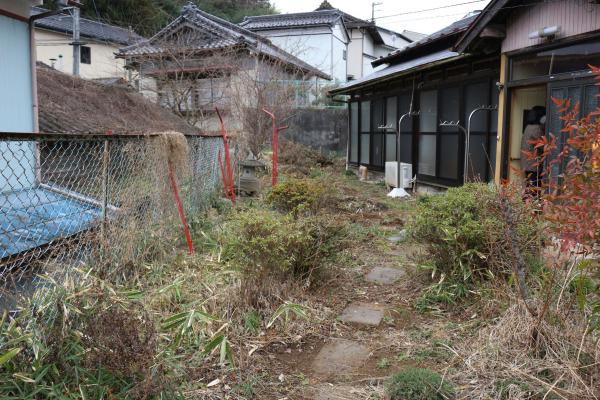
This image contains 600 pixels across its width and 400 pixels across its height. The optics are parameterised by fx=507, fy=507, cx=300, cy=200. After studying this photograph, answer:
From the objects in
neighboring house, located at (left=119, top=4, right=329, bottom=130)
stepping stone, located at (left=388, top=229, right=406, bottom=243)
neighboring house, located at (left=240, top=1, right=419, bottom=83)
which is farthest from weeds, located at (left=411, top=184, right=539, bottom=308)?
neighboring house, located at (left=240, top=1, right=419, bottom=83)

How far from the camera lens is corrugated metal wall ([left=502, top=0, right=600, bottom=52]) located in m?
5.88

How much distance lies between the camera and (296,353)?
10.9 feet

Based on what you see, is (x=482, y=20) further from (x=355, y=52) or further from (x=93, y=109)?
(x=355, y=52)

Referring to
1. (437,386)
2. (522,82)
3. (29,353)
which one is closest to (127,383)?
(29,353)

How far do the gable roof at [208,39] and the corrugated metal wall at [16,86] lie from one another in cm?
1020

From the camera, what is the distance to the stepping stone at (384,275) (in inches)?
190

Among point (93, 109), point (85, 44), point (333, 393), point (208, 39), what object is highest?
point (85, 44)

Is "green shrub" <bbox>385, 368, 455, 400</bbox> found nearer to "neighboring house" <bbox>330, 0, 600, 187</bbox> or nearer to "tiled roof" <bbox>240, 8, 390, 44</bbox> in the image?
"neighboring house" <bbox>330, 0, 600, 187</bbox>

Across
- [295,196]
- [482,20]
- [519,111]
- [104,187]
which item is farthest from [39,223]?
[519,111]

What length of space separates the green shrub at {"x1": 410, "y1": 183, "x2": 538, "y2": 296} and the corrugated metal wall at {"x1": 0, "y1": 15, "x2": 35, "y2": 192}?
4467 mm

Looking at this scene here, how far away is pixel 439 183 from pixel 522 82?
10.5 feet

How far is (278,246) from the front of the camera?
Answer: 12.5 ft

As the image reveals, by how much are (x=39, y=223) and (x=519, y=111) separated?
688 centimetres

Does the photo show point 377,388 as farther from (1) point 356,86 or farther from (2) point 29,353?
(1) point 356,86
